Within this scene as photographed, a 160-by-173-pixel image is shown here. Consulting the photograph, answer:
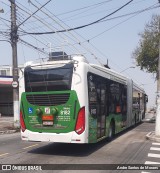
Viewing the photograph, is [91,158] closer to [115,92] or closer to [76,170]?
[76,170]

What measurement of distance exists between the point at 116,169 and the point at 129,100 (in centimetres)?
1093

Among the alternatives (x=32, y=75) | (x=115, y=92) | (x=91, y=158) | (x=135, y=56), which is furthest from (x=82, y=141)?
(x=135, y=56)

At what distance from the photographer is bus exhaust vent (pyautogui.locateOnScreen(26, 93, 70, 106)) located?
1119 centimetres

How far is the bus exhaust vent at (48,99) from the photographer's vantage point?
440 inches

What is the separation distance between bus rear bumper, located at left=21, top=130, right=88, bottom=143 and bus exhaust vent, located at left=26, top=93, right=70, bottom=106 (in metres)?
1.08

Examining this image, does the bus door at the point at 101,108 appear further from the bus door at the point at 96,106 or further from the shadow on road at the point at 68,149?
the shadow on road at the point at 68,149

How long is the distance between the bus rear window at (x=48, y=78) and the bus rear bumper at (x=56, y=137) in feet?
5.22

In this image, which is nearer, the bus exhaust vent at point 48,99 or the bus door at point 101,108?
the bus exhaust vent at point 48,99

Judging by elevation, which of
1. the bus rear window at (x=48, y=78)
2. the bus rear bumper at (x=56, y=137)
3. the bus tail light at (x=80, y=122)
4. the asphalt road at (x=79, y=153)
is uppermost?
the bus rear window at (x=48, y=78)

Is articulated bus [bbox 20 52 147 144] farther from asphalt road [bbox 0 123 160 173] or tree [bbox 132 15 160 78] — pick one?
tree [bbox 132 15 160 78]

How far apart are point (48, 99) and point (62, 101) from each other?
23.1 inches

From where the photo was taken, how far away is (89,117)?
37.3 ft

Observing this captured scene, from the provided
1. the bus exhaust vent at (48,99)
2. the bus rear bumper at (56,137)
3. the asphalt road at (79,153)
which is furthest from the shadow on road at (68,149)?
the bus exhaust vent at (48,99)

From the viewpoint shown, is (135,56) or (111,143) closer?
(111,143)
